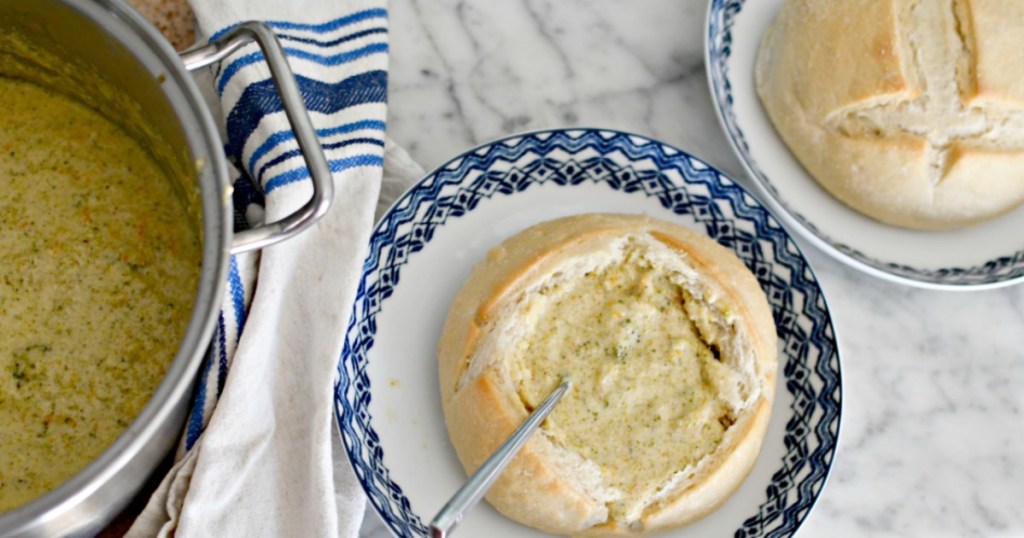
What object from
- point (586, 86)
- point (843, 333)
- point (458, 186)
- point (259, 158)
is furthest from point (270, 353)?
point (843, 333)

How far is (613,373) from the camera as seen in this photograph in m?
1.28

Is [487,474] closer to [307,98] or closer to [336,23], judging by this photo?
[307,98]

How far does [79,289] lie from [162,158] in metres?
0.19

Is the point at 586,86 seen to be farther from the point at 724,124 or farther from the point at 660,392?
the point at 660,392

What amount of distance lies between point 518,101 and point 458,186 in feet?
0.76

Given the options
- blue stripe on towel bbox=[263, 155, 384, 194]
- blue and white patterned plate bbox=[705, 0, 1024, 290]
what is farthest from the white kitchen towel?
blue and white patterned plate bbox=[705, 0, 1024, 290]

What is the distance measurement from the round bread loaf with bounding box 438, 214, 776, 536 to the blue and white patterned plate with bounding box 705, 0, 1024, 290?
0.63 feet

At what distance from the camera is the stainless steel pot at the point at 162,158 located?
0.92 meters

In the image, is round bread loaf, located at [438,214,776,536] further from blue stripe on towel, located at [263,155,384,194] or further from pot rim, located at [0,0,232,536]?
pot rim, located at [0,0,232,536]

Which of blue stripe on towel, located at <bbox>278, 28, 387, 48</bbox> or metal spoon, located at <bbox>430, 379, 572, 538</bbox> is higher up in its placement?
blue stripe on towel, located at <bbox>278, 28, 387, 48</bbox>

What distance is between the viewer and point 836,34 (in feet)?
4.64

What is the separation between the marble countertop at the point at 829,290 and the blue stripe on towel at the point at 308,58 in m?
0.15

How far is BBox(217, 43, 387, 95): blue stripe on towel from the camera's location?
1.32m

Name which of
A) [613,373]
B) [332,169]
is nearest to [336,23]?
[332,169]
